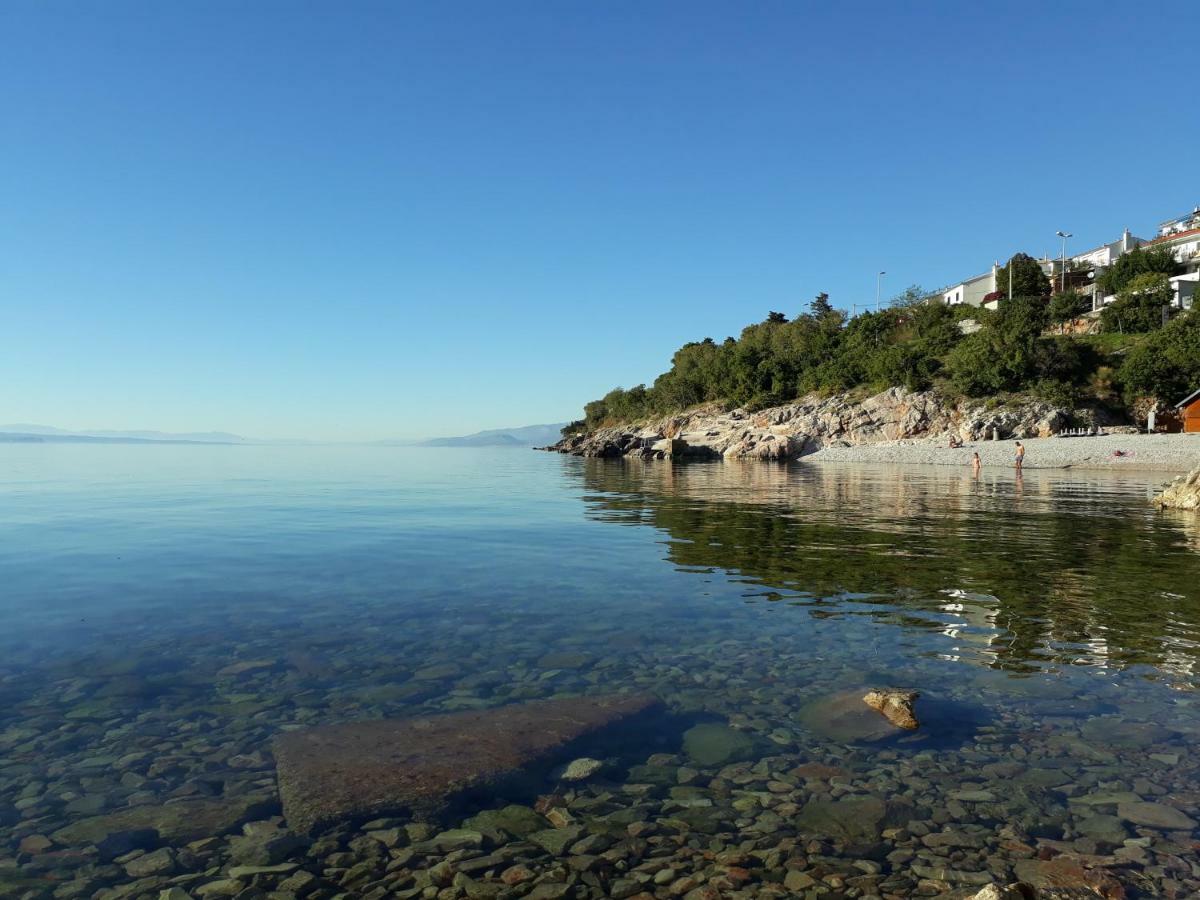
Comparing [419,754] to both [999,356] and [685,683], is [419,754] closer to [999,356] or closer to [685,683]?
[685,683]

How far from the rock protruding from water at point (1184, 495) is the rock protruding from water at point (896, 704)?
84.8ft

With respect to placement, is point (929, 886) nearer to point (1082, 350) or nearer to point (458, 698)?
point (458, 698)

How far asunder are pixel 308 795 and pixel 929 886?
452 centimetres

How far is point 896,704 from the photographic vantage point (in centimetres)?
736

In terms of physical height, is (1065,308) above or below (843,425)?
above

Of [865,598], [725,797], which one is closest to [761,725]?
[725,797]

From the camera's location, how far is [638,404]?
17925cm

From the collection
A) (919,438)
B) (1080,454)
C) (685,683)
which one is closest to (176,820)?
(685,683)

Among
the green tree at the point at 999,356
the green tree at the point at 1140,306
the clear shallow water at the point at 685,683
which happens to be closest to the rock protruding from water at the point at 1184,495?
the clear shallow water at the point at 685,683

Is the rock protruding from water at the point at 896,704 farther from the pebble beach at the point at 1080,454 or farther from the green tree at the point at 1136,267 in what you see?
the green tree at the point at 1136,267

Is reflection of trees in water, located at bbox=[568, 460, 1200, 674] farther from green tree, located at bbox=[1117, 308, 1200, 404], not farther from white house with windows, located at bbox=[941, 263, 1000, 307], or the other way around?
white house with windows, located at bbox=[941, 263, 1000, 307]

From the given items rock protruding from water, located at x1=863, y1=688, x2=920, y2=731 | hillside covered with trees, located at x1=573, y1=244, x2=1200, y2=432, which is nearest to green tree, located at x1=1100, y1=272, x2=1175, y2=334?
hillside covered with trees, located at x1=573, y1=244, x2=1200, y2=432

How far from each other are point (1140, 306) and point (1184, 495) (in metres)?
98.6

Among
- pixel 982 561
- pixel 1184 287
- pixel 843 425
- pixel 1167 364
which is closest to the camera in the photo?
pixel 982 561
